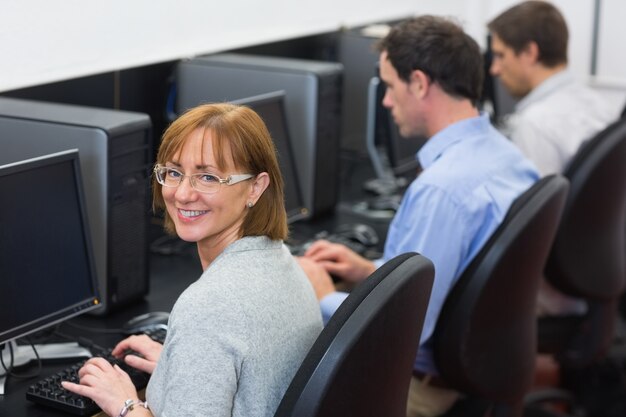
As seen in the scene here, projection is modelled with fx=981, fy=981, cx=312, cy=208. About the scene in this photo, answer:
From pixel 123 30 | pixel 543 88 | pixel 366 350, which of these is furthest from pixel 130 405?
pixel 543 88

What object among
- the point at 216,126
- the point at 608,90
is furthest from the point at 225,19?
the point at 608,90

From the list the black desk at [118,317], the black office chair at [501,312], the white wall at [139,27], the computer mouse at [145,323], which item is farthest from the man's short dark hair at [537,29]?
the computer mouse at [145,323]

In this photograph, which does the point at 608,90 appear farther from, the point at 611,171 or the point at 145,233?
the point at 145,233

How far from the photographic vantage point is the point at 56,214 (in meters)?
1.88

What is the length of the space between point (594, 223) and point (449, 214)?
79 cm

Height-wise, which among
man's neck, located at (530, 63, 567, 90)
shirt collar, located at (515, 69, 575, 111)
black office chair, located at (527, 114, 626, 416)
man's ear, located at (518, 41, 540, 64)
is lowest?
black office chair, located at (527, 114, 626, 416)

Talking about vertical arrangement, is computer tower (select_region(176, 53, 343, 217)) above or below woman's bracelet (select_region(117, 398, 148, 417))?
above

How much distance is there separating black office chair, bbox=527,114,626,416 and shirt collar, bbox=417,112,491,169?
0.50m

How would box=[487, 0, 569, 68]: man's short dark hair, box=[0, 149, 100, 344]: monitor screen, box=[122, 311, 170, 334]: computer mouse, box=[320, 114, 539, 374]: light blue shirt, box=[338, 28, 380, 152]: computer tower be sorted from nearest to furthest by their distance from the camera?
box=[0, 149, 100, 344]: monitor screen, box=[122, 311, 170, 334]: computer mouse, box=[320, 114, 539, 374]: light blue shirt, box=[487, 0, 569, 68]: man's short dark hair, box=[338, 28, 380, 152]: computer tower

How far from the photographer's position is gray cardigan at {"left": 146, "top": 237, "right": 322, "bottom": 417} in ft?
4.59

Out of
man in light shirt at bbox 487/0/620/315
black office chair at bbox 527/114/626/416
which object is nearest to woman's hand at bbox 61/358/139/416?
black office chair at bbox 527/114/626/416

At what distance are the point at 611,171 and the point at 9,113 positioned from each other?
5.26 feet

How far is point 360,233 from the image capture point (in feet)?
9.07

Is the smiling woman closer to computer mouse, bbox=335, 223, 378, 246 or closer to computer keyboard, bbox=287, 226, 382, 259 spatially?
computer keyboard, bbox=287, 226, 382, 259
